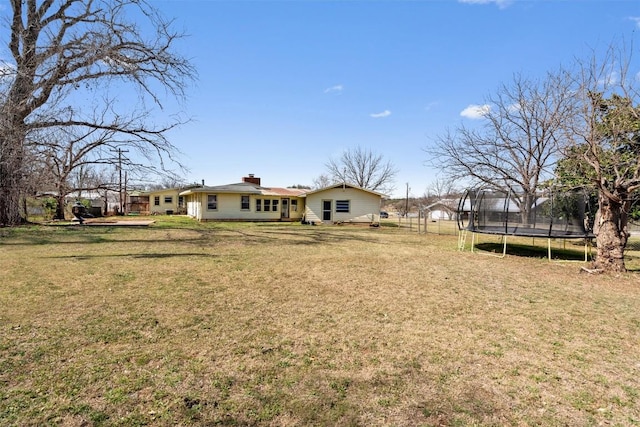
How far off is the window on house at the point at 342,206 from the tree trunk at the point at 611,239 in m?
17.0

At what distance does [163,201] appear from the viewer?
37375mm

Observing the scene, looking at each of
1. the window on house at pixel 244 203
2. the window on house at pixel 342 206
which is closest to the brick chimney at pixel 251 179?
the window on house at pixel 244 203

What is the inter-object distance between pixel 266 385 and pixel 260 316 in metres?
1.71

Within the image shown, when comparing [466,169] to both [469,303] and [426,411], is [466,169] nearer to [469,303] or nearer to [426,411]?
[469,303]

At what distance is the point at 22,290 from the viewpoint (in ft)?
17.0

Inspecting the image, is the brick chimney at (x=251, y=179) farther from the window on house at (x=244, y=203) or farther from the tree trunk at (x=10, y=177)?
the tree trunk at (x=10, y=177)

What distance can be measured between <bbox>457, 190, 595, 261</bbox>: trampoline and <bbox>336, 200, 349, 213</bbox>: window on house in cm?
1168

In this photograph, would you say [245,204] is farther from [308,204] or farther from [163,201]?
[163,201]

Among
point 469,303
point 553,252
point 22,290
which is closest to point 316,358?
point 469,303

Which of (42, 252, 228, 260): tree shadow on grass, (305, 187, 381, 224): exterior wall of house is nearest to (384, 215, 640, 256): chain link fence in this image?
(305, 187, 381, 224): exterior wall of house

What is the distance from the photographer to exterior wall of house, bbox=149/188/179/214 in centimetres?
3694

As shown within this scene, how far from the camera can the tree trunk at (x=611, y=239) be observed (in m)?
7.68

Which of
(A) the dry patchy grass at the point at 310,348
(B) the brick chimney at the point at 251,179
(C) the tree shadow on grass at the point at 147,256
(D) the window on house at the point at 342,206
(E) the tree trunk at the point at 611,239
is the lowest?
(A) the dry patchy grass at the point at 310,348

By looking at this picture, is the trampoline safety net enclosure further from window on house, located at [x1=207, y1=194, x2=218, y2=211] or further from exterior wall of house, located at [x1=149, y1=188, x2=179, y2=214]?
exterior wall of house, located at [x1=149, y1=188, x2=179, y2=214]
